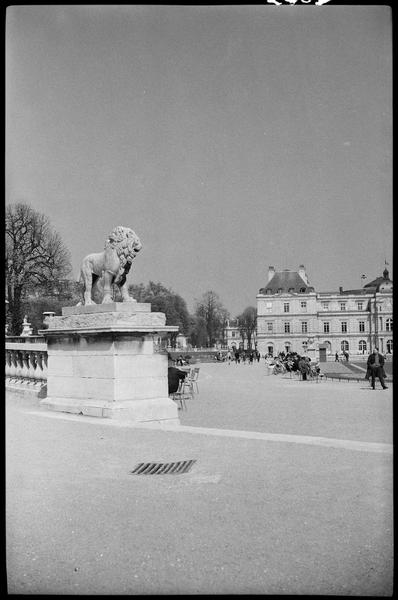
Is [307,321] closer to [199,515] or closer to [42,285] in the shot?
[42,285]

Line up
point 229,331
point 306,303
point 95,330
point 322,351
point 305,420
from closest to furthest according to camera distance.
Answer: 1. point 95,330
2. point 305,420
3. point 322,351
4. point 306,303
5. point 229,331

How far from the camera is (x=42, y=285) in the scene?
79.5ft

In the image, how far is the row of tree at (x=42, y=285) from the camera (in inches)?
379

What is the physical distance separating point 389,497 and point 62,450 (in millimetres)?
4519

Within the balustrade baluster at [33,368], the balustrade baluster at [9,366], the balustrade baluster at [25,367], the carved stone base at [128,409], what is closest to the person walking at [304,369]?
the balustrade baluster at [9,366]

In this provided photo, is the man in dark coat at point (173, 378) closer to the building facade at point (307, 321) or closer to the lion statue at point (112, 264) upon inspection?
the lion statue at point (112, 264)

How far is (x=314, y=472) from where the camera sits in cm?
676

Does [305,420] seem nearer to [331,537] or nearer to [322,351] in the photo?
[331,537]

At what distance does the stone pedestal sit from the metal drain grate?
3.42 meters

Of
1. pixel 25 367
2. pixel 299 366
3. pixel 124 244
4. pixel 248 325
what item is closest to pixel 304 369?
pixel 299 366

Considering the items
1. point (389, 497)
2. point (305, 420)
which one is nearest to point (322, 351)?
point (305, 420)

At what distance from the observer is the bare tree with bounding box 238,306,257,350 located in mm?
74238

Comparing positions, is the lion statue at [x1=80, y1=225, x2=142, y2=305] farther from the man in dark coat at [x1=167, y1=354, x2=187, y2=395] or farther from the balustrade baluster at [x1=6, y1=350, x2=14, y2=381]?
the balustrade baluster at [x1=6, y1=350, x2=14, y2=381]
